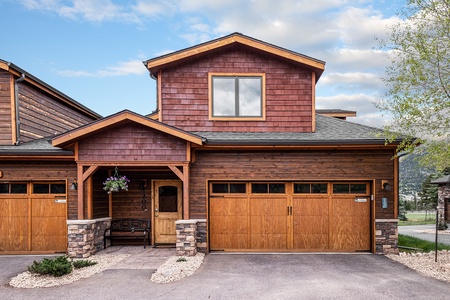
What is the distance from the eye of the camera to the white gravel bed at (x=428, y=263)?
22.5 ft

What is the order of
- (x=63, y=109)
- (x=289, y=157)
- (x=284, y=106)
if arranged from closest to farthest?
(x=289, y=157) < (x=284, y=106) < (x=63, y=109)

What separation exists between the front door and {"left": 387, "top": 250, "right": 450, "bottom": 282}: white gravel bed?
6072 millimetres

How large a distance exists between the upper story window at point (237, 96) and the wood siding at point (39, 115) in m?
5.76

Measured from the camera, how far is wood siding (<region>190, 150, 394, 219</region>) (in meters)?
8.72

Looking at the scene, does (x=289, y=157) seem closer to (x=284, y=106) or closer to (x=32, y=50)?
(x=284, y=106)

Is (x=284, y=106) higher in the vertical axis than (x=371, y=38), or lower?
lower

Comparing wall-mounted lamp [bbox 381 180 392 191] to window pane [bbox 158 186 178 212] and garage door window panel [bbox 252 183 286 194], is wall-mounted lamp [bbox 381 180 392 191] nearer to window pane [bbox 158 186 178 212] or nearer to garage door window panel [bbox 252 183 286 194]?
garage door window panel [bbox 252 183 286 194]

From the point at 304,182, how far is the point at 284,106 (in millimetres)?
2396

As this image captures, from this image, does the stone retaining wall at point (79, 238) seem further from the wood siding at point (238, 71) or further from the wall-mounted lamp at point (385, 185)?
the wall-mounted lamp at point (385, 185)

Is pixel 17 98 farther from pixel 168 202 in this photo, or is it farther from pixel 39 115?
pixel 168 202

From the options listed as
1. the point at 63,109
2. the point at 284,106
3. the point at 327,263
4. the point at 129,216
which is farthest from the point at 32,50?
the point at 327,263

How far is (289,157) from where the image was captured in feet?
28.9

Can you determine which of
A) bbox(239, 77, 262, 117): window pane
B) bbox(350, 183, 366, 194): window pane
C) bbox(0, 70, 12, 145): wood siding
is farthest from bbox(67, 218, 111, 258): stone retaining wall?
bbox(350, 183, 366, 194): window pane

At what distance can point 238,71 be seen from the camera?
9.81 metres
